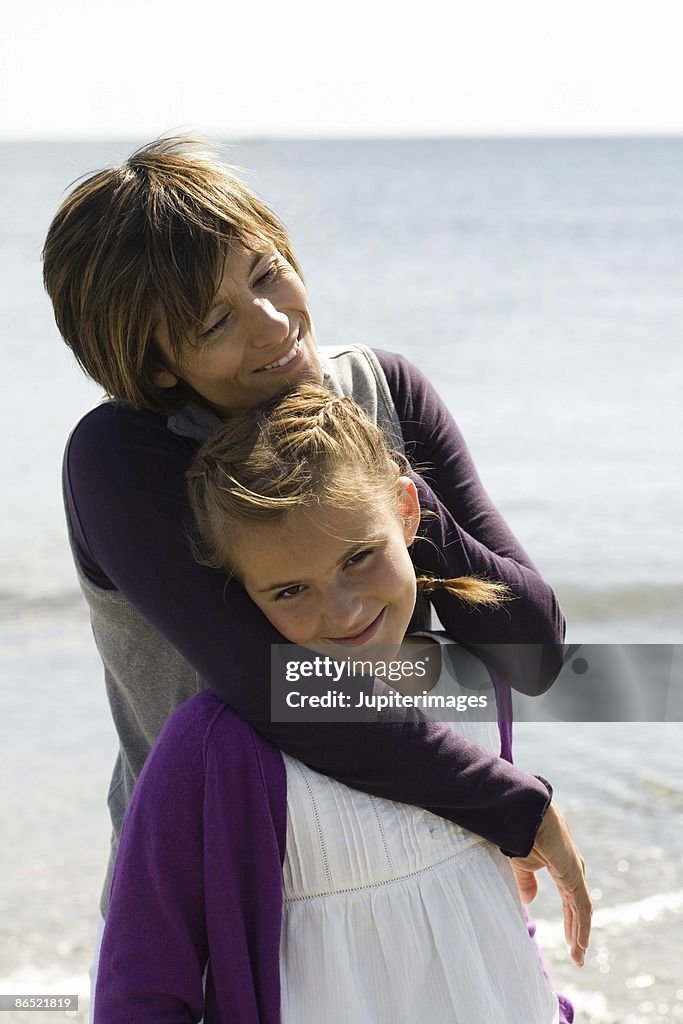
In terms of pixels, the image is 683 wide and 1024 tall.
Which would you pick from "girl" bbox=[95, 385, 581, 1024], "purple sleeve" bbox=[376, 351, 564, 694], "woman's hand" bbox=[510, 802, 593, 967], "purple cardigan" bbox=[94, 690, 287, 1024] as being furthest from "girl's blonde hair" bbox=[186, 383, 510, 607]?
"woman's hand" bbox=[510, 802, 593, 967]

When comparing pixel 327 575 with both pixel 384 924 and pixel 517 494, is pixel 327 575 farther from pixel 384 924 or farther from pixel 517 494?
pixel 517 494

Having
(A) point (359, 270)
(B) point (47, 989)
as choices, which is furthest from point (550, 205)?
(B) point (47, 989)

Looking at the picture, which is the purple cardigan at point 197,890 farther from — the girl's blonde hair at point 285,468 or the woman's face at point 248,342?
the woman's face at point 248,342

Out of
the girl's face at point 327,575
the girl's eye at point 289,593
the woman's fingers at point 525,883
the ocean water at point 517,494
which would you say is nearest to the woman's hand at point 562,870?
the woman's fingers at point 525,883

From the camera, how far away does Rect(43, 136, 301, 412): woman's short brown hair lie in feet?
5.38

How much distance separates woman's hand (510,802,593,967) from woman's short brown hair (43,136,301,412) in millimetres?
784

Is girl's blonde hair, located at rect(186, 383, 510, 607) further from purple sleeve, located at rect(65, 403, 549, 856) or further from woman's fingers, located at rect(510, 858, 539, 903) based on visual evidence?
woman's fingers, located at rect(510, 858, 539, 903)

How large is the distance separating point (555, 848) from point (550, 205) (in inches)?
950

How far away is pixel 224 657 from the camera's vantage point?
1502 mm

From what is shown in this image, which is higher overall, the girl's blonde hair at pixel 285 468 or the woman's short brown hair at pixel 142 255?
the woman's short brown hair at pixel 142 255

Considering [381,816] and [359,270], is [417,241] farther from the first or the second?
[381,816]

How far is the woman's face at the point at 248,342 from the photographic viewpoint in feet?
5.51

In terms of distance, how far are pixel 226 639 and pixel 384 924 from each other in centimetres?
39

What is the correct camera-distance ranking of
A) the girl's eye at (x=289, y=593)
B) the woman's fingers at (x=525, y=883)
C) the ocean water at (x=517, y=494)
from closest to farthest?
the girl's eye at (x=289, y=593)
the woman's fingers at (x=525, y=883)
the ocean water at (x=517, y=494)
